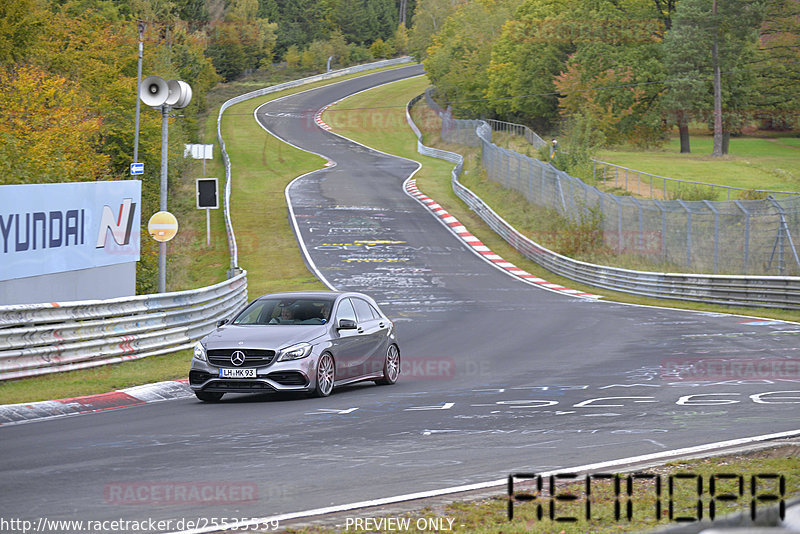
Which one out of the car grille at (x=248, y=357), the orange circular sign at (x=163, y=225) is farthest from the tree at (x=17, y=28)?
the car grille at (x=248, y=357)

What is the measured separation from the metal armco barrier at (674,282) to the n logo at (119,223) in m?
17.1

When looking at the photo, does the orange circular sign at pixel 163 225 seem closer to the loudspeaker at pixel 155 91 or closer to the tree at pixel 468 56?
the loudspeaker at pixel 155 91

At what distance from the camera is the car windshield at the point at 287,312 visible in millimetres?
14289

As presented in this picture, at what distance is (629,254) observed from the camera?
3634 cm

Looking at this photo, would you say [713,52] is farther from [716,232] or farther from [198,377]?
[198,377]

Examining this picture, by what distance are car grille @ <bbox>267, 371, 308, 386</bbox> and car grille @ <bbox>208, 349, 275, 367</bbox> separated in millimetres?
200

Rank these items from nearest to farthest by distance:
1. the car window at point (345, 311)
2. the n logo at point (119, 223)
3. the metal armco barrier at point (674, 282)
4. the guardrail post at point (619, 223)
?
the car window at point (345, 311) < the n logo at point (119, 223) < the metal armco barrier at point (674, 282) < the guardrail post at point (619, 223)

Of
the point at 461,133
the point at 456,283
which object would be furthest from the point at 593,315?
the point at 461,133

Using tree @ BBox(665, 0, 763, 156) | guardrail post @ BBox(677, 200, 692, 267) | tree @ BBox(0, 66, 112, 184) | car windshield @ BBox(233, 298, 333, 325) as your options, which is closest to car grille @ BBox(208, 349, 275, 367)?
car windshield @ BBox(233, 298, 333, 325)

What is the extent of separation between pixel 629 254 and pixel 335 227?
1705 centimetres

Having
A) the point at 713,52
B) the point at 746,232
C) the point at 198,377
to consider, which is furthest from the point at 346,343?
the point at 713,52

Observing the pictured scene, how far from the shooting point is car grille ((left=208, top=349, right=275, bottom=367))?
13164mm

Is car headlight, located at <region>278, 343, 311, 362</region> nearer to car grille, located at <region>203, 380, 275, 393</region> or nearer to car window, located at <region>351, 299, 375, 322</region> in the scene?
car grille, located at <region>203, 380, 275, 393</region>

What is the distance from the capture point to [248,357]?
1323cm
